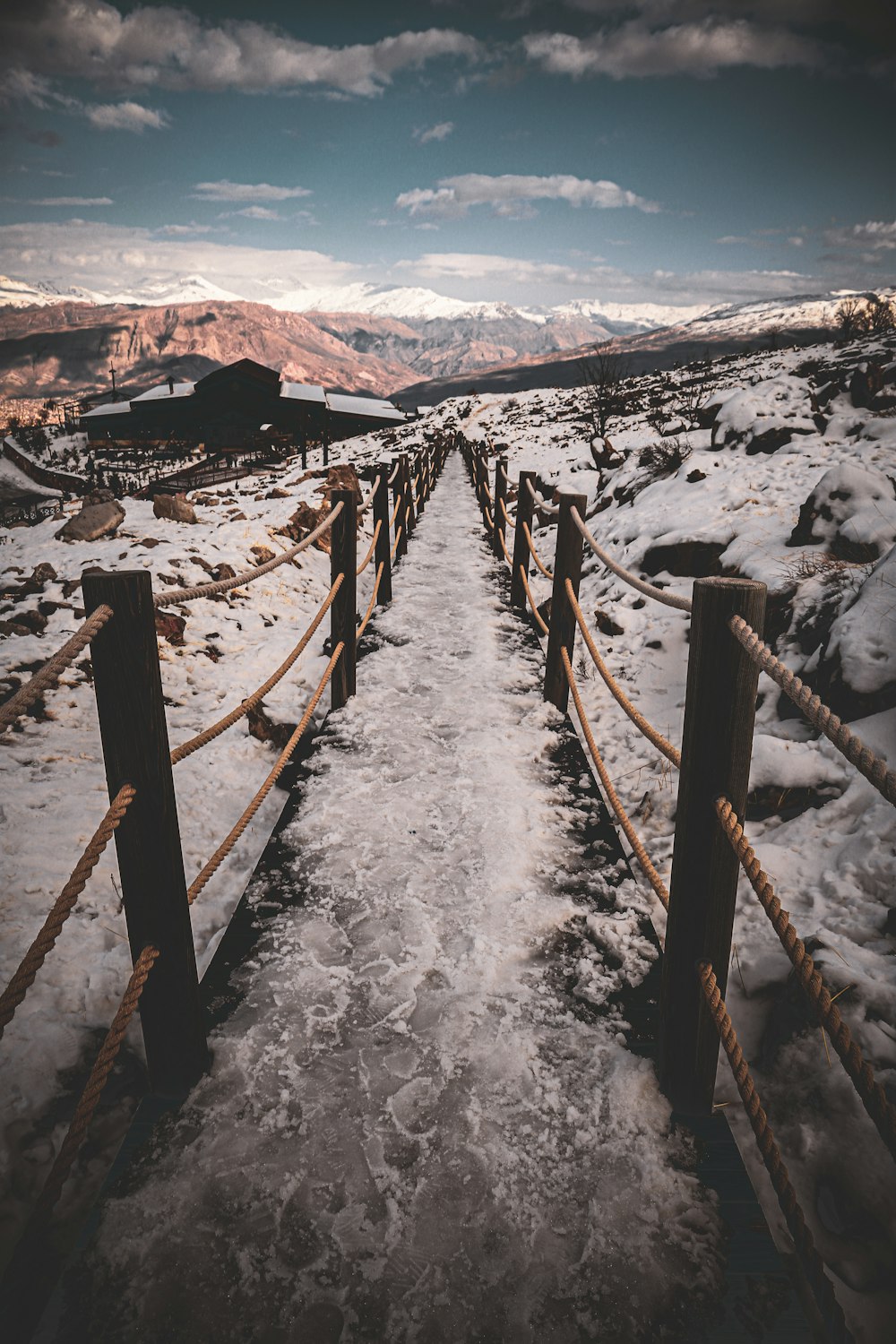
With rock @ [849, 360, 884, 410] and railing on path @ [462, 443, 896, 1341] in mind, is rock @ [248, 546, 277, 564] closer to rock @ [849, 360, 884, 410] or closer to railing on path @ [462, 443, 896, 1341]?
railing on path @ [462, 443, 896, 1341]

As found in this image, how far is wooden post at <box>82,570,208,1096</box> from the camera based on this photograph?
1593mm

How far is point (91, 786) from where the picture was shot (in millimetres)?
3434

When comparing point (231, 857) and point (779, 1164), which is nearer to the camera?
point (779, 1164)

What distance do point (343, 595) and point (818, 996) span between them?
3.84 m

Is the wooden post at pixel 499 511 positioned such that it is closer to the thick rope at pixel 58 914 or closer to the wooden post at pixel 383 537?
the wooden post at pixel 383 537

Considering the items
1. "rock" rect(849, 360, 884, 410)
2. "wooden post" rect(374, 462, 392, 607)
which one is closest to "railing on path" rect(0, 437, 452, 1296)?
"wooden post" rect(374, 462, 392, 607)

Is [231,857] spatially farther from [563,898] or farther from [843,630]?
[843,630]

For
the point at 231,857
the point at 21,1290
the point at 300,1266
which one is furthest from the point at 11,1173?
the point at 231,857

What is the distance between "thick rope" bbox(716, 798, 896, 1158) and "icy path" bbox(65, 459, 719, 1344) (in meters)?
0.81

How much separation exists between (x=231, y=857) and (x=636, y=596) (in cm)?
439

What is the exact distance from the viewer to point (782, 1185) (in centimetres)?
143

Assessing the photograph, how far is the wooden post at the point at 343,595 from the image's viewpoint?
14.8ft

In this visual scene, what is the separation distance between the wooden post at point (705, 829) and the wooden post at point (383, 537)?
17.1 feet

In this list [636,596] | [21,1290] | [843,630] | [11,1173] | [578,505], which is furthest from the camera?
[636,596]
